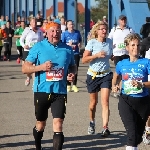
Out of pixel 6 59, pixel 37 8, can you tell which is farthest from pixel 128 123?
pixel 37 8

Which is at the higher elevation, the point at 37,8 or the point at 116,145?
the point at 37,8

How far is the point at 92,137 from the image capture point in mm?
9523

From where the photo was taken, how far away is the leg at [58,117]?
7.36 m

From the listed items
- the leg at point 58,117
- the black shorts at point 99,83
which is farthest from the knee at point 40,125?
the black shorts at point 99,83

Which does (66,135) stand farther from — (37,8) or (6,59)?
(37,8)

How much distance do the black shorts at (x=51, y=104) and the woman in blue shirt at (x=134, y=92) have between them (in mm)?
643

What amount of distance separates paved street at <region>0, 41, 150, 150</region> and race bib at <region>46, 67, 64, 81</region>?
144cm

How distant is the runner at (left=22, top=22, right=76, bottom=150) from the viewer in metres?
7.49

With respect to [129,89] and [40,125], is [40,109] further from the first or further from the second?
[129,89]

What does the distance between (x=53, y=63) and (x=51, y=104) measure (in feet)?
1.69

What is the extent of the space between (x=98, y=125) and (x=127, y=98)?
3084 millimetres

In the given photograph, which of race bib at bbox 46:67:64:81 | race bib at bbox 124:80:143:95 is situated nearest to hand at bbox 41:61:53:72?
race bib at bbox 46:67:64:81

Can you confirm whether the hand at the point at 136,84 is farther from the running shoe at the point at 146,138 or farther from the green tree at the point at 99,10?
the green tree at the point at 99,10

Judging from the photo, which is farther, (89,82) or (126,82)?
(89,82)
